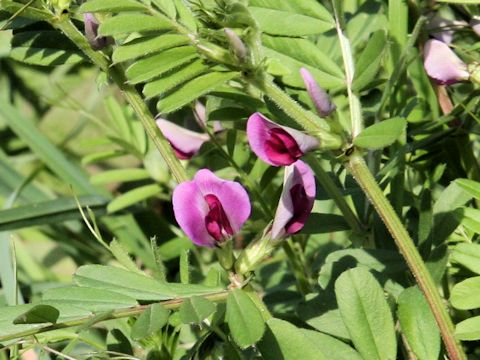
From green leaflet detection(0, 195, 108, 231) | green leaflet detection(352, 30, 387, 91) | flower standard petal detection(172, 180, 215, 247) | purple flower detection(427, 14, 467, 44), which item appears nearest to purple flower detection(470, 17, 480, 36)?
purple flower detection(427, 14, 467, 44)

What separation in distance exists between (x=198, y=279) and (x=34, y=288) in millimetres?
365

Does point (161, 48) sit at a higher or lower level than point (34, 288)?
higher

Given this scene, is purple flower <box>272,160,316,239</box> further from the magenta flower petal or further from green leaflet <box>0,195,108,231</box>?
green leaflet <box>0,195,108,231</box>

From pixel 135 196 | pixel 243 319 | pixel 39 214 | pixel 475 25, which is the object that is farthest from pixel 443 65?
pixel 39 214

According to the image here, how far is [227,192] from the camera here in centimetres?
81

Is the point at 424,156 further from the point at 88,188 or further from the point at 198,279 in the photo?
the point at 88,188

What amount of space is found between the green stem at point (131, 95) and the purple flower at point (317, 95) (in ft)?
0.55

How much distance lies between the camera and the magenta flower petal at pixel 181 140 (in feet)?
3.58

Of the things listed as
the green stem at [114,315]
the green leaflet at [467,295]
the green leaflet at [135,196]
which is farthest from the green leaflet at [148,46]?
the green leaflet at [135,196]

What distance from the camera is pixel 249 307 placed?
2.50ft

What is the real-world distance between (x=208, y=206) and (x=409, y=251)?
0.18m

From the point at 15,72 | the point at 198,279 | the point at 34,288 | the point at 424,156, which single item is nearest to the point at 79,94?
the point at 15,72

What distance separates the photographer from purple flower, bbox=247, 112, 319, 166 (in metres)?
0.75

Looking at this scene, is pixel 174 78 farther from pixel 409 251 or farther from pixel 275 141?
pixel 409 251
